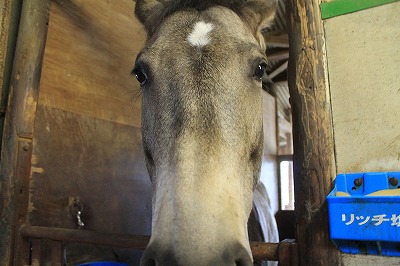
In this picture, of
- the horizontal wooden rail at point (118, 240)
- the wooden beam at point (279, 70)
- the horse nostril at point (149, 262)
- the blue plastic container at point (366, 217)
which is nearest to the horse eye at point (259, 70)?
the blue plastic container at point (366, 217)

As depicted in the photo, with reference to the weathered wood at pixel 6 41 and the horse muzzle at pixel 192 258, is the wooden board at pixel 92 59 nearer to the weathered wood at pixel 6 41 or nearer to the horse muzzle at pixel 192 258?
the weathered wood at pixel 6 41

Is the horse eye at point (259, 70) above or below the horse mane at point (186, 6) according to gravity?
below

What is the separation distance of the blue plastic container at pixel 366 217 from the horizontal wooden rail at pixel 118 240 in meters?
0.24

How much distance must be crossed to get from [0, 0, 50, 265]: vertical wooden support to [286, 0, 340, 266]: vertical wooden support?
166 centimetres

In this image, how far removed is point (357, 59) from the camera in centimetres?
144

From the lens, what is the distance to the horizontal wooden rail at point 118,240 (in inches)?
56.7

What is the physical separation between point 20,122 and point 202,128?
4.89 feet

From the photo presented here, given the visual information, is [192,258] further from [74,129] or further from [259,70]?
[74,129]

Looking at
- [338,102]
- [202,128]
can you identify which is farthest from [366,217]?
[202,128]

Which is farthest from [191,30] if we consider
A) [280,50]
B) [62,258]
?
[280,50]

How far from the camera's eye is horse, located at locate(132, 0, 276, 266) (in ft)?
3.13

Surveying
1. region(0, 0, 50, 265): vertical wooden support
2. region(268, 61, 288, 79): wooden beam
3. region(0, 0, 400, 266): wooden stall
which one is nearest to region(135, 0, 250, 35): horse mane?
region(0, 0, 400, 266): wooden stall

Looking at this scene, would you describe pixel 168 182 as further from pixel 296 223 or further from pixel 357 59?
pixel 357 59

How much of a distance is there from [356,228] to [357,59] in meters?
0.72
